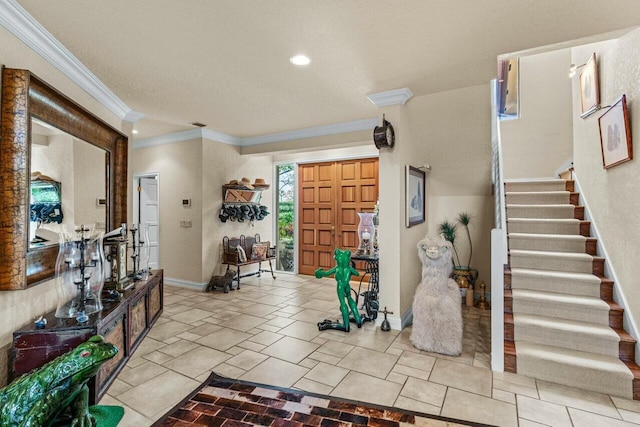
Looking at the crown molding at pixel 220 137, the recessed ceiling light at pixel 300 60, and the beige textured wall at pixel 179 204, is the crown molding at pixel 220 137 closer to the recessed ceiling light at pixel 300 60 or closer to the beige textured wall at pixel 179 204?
the beige textured wall at pixel 179 204

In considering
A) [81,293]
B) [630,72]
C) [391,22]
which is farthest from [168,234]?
[630,72]

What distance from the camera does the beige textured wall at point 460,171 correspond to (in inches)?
163

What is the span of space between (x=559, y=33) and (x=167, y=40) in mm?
2902

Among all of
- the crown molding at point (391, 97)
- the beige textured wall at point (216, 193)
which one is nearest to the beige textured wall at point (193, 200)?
the beige textured wall at point (216, 193)

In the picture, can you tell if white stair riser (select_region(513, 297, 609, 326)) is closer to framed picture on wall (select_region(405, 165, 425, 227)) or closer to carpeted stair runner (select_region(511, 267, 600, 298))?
carpeted stair runner (select_region(511, 267, 600, 298))

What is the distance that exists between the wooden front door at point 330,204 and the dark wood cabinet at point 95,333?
352 centimetres

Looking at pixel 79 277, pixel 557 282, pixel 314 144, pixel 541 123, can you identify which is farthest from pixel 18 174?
pixel 541 123

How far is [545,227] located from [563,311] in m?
1.31

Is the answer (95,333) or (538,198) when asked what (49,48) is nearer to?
(95,333)

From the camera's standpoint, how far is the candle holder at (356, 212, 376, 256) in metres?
3.98

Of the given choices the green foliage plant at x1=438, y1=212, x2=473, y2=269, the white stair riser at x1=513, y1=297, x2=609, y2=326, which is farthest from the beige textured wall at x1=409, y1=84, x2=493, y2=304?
the white stair riser at x1=513, y1=297, x2=609, y2=326

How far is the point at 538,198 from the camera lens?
425 centimetres

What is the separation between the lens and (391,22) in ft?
7.14

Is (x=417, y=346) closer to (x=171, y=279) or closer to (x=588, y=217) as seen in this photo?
(x=588, y=217)
